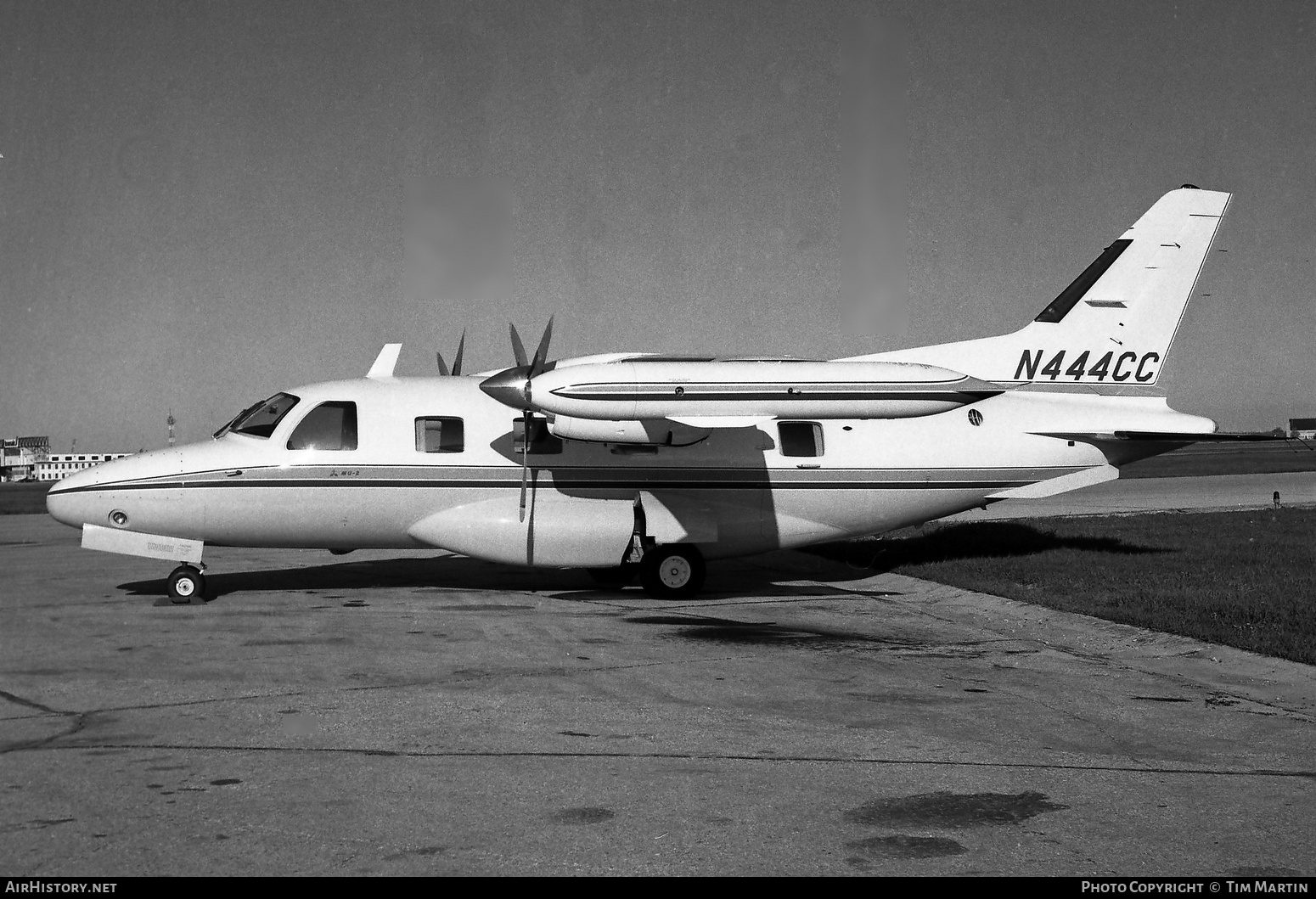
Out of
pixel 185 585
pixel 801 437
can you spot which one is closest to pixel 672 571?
pixel 801 437

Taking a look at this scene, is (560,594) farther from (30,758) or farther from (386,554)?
(30,758)

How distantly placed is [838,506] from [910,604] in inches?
79.2

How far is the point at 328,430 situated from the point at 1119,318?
41.2 ft

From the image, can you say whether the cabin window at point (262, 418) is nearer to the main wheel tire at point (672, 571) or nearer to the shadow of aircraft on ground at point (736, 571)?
the shadow of aircraft on ground at point (736, 571)

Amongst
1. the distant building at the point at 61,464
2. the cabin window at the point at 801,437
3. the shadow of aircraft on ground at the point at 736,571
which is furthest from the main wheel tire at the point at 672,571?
the distant building at the point at 61,464

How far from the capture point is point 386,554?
23141 mm

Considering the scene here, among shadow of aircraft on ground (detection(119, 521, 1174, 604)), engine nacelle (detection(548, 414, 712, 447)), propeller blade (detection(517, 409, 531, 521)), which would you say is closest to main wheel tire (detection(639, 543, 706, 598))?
shadow of aircraft on ground (detection(119, 521, 1174, 604))

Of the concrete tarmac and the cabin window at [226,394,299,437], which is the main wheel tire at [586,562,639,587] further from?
the cabin window at [226,394,299,437]

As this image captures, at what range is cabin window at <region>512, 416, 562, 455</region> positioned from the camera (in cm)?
1595

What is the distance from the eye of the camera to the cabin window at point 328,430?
15.8 m

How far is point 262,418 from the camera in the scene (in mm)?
16016

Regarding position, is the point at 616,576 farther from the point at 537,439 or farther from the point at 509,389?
the point at 509,389

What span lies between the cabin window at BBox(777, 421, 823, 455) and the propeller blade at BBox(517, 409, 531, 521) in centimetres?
382
